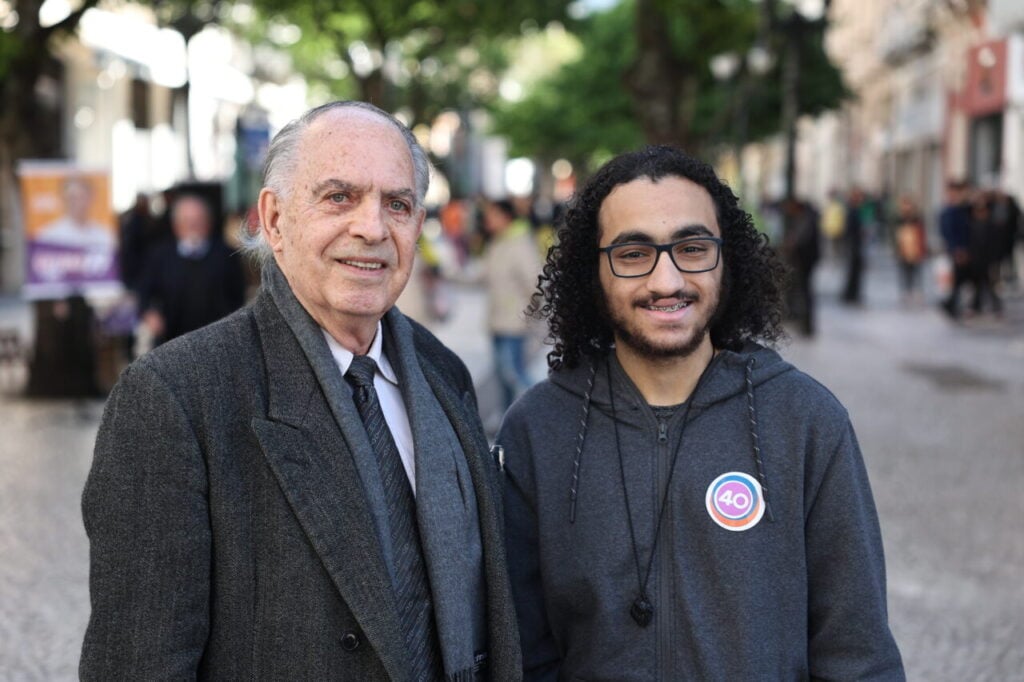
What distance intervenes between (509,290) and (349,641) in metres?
8.63

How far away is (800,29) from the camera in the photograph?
2212cm

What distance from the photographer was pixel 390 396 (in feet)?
8.60

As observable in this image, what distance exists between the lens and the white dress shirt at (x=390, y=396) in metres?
2.54

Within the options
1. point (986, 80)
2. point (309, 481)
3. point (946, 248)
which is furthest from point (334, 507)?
point (986, 80)

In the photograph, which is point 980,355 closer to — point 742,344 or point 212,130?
point 742,344

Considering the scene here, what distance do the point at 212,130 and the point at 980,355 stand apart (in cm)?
2671

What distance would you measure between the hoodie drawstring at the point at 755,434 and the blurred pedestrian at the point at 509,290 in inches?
317

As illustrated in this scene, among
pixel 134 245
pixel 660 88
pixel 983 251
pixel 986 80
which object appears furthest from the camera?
pixel 986 80

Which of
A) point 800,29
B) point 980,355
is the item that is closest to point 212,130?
point 800,29

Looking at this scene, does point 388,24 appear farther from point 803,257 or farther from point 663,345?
point 663,345

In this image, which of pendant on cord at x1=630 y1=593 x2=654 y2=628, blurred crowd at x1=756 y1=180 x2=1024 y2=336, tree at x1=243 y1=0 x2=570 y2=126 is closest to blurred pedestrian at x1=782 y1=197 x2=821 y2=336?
blurred crowd at x1=756 y1=180 x2=1024 y2=336

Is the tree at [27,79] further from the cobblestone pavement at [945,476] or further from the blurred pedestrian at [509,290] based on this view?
the cobblestone pavement at [945,476]

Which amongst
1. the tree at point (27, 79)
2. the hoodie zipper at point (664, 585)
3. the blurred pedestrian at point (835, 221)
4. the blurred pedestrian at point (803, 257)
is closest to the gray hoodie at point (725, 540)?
the hoodie zipper at point (664, 585)

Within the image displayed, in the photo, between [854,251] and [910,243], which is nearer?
[910,243]
